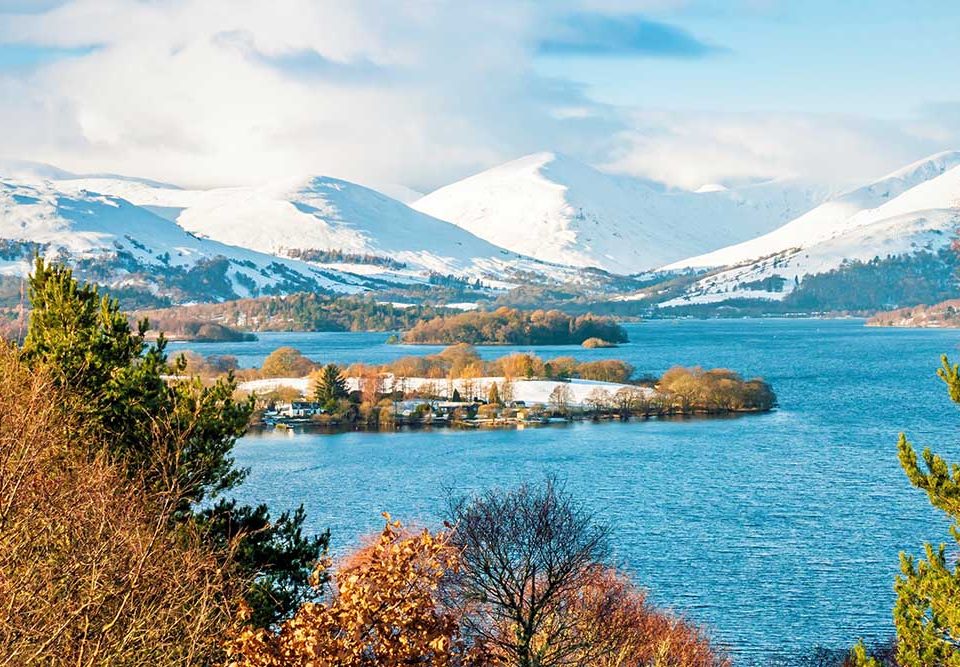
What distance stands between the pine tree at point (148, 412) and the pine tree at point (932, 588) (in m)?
6.34

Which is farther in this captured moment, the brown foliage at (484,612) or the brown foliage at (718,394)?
the brown foliage at (718,394)

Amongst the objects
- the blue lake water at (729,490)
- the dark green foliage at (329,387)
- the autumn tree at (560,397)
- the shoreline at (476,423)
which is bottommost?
the blue lake water at (729,490)

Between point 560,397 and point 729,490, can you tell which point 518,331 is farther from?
point 729,490

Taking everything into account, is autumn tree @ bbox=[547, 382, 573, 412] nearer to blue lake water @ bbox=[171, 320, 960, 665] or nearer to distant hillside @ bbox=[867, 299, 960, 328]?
blue lake water @ bbox=[171, 320, 960, 665]

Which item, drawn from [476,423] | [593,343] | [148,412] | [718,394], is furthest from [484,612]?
[593,343]

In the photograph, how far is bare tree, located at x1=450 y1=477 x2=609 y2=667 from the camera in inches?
575

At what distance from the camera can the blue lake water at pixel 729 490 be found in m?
25.5

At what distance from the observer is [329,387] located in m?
66.9

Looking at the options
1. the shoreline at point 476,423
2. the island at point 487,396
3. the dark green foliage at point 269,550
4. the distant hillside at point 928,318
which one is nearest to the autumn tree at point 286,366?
the island at point 487,396

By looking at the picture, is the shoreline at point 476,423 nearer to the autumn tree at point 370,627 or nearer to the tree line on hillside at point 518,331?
the autumn tree at point 370,627

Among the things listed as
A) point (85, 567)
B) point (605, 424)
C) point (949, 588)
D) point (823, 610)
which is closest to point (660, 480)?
point (823, 610)

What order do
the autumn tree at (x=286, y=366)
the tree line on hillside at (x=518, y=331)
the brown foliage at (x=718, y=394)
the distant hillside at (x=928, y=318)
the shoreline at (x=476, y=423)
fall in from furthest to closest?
1. the distant hillside at (x=928, y=318)
2. the tree line on hillside at (x=518, y=331)
3. the autumn tree at (x=286, y=366)
4. the brown foliage at (x=718, y=394)
5. the shoreline at (x=476, y=423)

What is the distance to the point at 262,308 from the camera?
190625mm

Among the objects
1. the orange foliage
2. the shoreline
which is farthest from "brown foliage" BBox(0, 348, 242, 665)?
the shoreline
